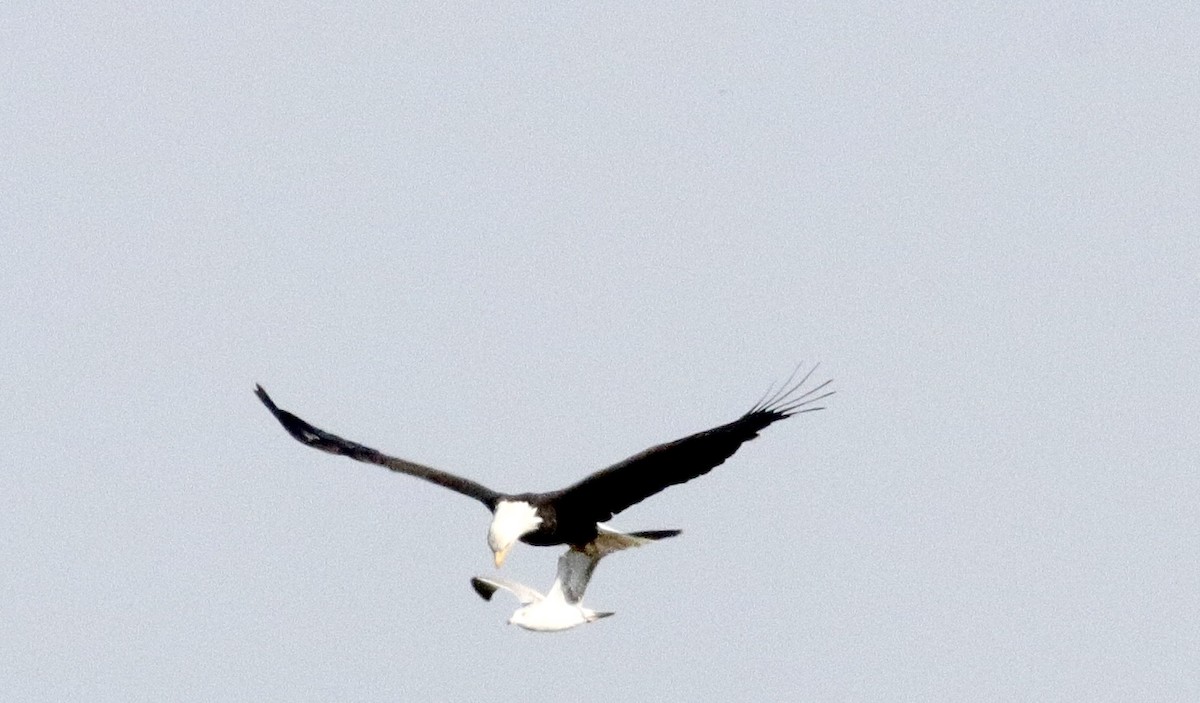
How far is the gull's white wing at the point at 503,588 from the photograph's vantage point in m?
15.6

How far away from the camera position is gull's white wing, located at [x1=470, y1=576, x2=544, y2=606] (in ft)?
51.2

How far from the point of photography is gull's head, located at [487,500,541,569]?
16.1 meters

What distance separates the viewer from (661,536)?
1648 centimetres

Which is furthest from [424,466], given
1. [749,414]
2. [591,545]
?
[749,414]

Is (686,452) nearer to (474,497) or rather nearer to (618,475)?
(618,475)

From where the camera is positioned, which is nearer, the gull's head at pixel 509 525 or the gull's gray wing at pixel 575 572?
the gull's gray wing at pixel 575 572

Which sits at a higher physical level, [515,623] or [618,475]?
[618,475]

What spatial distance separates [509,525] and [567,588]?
61 centimetres

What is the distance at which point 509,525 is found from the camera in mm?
16203

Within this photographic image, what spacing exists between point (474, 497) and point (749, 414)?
2329 mm

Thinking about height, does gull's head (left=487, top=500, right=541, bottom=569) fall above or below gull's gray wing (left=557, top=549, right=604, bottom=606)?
above

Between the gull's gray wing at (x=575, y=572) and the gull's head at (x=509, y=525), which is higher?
the gull's head at (x=509, y=525)

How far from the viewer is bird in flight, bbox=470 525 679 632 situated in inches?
608

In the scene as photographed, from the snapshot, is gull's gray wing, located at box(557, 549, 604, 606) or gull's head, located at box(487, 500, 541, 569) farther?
gull's head, located at box(487, 500, 541, 569)
